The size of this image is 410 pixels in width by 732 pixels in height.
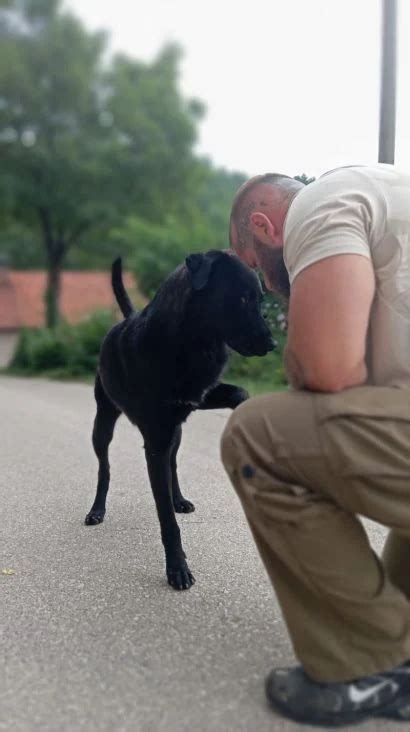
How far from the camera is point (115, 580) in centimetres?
305

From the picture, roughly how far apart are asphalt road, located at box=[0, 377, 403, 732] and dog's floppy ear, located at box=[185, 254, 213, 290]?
1.22 meters

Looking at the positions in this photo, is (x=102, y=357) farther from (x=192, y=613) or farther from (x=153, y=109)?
(x=153, y=109)

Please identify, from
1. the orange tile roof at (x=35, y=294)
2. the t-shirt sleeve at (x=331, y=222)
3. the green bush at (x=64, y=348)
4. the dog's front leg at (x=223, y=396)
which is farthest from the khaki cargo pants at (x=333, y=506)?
the orange tile roof at (x=35, y=294)

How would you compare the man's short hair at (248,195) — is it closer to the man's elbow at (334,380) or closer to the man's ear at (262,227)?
the man's ear at (262,227)

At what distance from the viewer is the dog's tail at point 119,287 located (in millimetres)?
3848

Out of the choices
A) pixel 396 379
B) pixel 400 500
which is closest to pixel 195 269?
pixel 396 379

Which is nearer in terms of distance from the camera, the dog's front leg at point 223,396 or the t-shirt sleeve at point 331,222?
the t-shirt sleeve at point 331,222

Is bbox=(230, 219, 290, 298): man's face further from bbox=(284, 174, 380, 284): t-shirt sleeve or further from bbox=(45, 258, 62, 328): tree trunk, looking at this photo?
bbox=(45, 258, 62, 328): tree trunk

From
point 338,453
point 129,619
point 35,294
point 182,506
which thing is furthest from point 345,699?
point 35,294

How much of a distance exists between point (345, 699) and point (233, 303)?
1633 millimetres

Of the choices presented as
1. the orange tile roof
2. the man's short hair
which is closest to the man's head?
the man's short hair

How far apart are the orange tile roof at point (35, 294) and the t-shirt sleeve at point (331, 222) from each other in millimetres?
31083

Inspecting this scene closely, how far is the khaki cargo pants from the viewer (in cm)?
186

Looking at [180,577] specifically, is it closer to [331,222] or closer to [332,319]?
[332,319]
